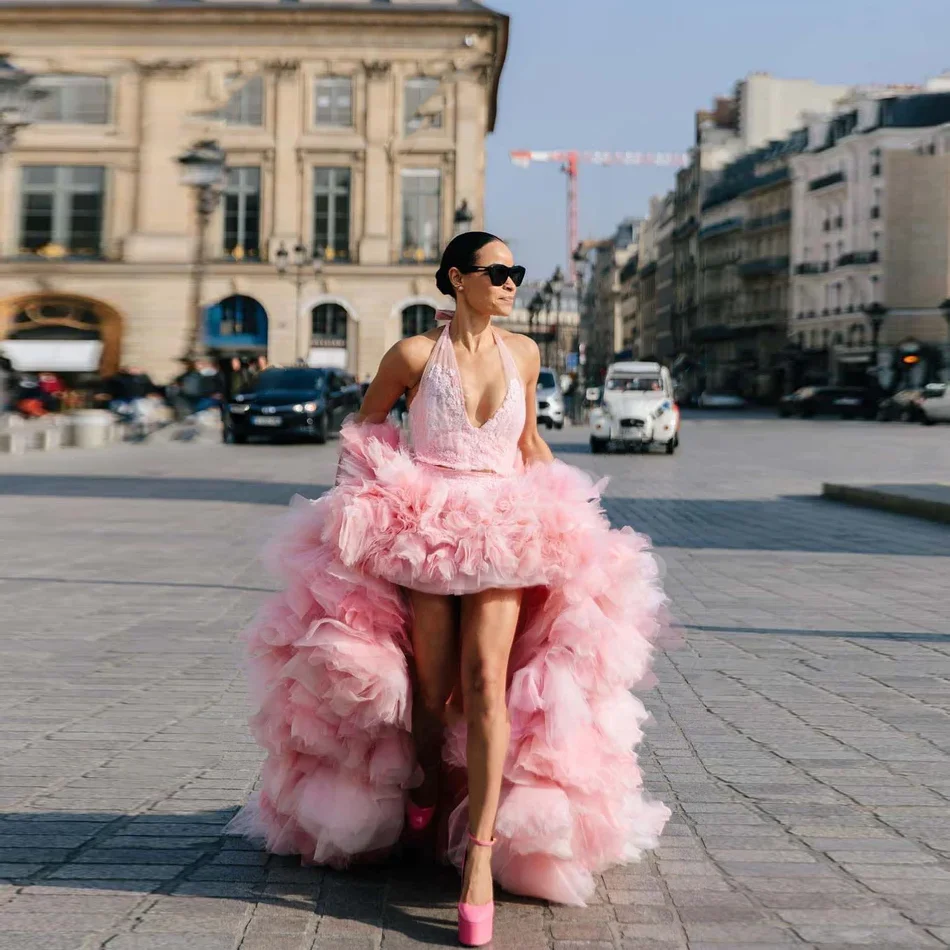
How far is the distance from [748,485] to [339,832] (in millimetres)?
19002

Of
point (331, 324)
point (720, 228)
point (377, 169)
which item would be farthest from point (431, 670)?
point (720, 228)

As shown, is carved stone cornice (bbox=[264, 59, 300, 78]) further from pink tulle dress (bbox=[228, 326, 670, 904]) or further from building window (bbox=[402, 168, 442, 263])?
pink tulle dress (bbox=[228, 326, 670, 904])

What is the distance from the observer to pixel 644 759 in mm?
5820

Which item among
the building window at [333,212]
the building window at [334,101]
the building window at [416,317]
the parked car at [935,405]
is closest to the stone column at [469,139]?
the building window at [416,317]

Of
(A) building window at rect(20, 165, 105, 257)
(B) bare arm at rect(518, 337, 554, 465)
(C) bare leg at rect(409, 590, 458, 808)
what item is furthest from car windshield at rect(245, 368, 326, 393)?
(C) bare leg at rect(409, 590, 458, 808)

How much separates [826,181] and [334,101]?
1765 inches

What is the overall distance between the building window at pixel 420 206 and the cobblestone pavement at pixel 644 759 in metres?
45.4

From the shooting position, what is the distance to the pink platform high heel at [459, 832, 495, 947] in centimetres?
368

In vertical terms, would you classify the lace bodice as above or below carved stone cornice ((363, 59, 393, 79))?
below

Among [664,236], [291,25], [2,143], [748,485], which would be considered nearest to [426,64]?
[291,25]

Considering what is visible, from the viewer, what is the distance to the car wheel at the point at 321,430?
1367 inches

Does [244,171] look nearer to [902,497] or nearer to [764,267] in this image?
[902,497]

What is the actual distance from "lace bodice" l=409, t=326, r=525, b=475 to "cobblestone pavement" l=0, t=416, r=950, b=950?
1079 millimetres

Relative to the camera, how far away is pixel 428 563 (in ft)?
13.0
